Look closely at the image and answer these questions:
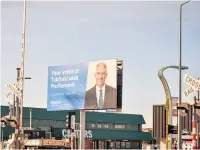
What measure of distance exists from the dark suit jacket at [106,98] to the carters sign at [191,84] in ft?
33.2

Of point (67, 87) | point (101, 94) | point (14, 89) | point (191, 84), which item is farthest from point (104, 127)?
point (191, 84)

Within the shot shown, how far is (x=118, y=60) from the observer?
45.5 m

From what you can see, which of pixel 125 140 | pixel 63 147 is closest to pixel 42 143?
pixel 63 147

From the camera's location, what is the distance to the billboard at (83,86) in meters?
45.8

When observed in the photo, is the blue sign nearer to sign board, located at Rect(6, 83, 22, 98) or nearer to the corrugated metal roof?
sign board, located at Rect(6, 83, 22, 98)

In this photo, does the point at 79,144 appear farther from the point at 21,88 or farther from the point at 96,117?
the point at 96,117

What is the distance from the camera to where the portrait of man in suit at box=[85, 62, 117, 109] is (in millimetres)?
45719

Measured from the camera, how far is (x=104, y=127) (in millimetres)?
131000

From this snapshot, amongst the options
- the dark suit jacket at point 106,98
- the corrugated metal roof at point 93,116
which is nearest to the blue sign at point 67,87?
the dark suit jacket at point 106,98

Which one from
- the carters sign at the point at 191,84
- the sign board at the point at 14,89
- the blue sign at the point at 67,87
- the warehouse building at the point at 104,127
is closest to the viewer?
the carters sign at the point at 191,84

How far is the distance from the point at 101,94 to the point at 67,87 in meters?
3.99

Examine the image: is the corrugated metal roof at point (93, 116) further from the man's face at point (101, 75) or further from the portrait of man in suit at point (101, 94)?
the man's face at point (101, 75)

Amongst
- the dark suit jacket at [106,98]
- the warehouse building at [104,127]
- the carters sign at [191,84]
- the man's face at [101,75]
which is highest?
the man's face at [101,75]

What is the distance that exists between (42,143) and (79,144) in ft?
47.9
